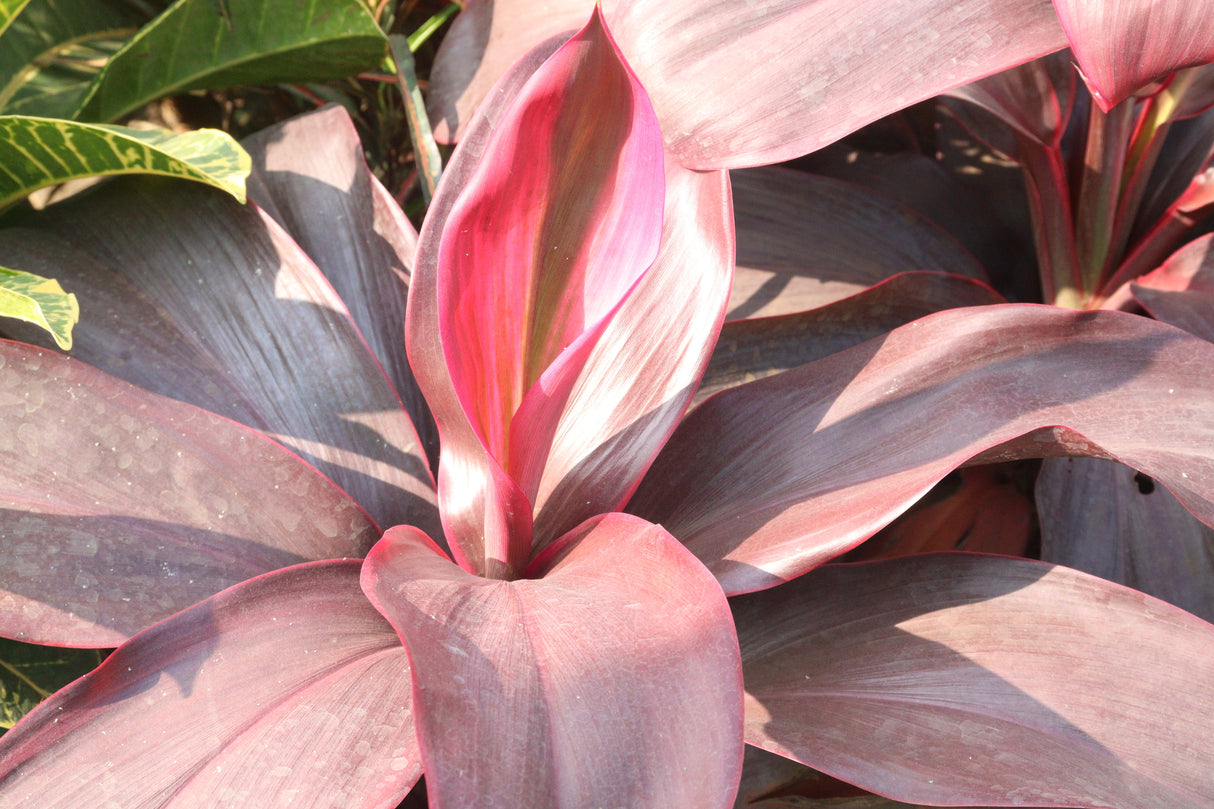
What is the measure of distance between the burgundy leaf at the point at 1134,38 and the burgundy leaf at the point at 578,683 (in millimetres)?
372

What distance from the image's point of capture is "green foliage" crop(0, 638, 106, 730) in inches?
25.8

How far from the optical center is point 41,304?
54cm

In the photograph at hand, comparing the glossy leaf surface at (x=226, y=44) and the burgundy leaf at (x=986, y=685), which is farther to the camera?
the glossy leaf surface at (x=226, y=44)

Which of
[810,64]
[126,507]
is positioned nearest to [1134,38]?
[810,64]

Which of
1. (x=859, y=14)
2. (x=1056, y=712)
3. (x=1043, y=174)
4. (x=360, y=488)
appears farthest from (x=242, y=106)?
(x=1056, y=712)

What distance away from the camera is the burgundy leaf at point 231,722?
1.48 ft

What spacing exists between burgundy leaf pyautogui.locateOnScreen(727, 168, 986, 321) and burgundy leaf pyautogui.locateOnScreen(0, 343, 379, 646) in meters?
0.45

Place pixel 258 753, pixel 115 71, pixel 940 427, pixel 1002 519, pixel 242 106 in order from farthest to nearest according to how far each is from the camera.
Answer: pixel 242 106
pixel 1002 519
pixel 115 71
pixel 940 427
pixel 258 753

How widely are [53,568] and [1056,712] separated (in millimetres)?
605

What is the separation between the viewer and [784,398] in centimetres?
65

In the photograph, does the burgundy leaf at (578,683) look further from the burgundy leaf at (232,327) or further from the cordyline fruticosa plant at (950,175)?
the cordyline fruticosa plant at (950,175)

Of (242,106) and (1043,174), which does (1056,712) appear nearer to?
(1043,174)

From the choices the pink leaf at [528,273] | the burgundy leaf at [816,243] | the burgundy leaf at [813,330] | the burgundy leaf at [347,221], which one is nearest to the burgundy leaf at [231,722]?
the pink leaf at [528,273]

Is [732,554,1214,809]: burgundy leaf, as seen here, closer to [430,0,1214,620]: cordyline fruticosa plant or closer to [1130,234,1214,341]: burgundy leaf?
[430,0,1214,620]: cordyline fruticosa plant
